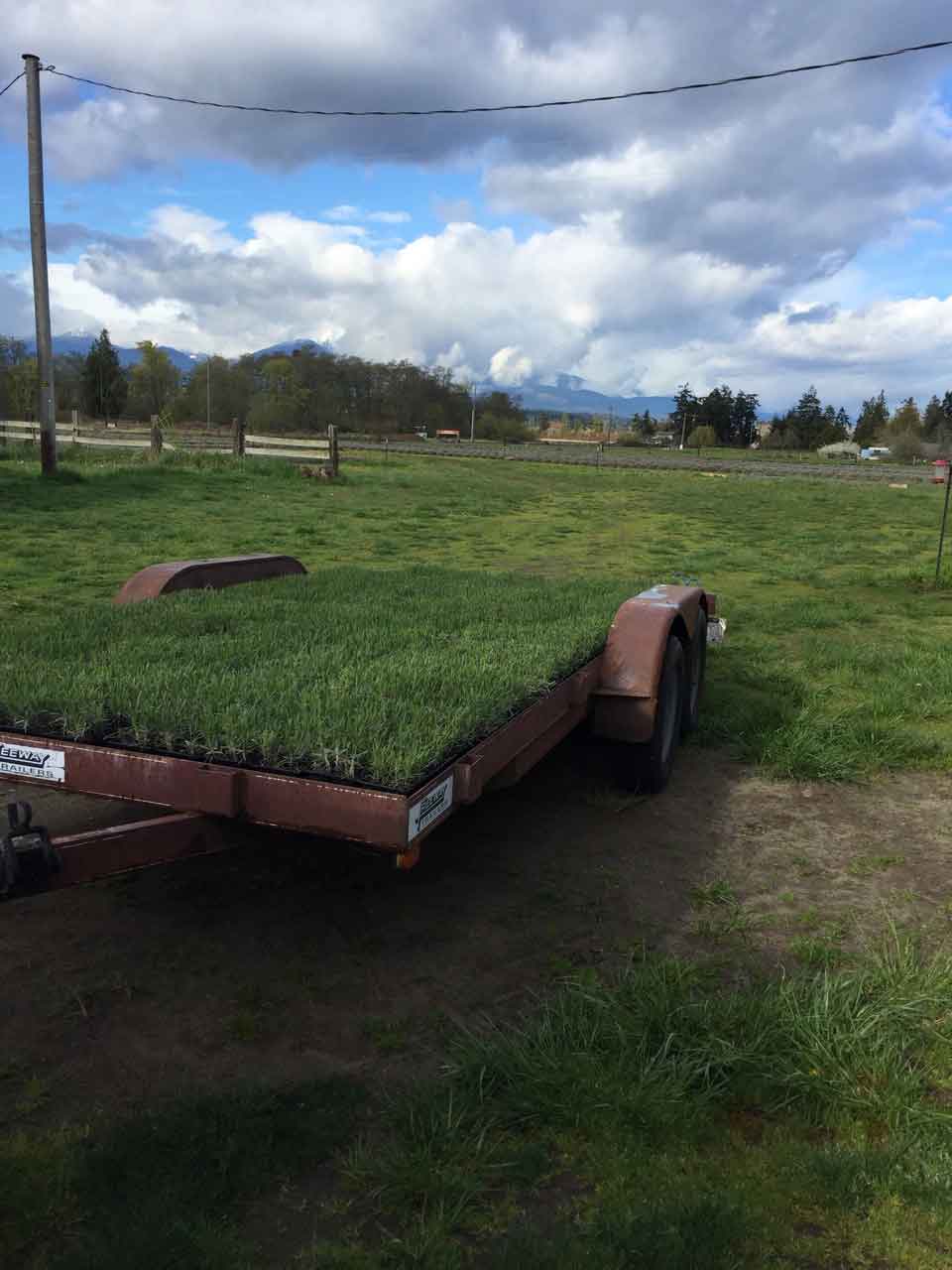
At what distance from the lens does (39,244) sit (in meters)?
17.0

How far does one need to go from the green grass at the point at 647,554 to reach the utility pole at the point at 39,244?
58.6 inches

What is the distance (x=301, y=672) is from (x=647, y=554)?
11.7 meters

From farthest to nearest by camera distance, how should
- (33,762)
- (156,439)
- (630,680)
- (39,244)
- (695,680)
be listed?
(156,439)
(39,244)
(695,680)
(630,680)
(33,762)

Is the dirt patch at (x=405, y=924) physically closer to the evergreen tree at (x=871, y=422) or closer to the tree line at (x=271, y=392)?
the tree line at (x=271, y=392)

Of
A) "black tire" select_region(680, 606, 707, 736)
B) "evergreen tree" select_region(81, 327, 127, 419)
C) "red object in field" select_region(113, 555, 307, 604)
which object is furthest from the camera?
"evergreen tree" select_region(81, 327, 127, 419)

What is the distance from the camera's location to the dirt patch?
9.43 ft

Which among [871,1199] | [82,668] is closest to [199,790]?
[82,668]

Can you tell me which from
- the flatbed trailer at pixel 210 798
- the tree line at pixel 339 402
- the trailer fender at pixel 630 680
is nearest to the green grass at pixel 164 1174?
the flatbed trailer at pixel 210 798

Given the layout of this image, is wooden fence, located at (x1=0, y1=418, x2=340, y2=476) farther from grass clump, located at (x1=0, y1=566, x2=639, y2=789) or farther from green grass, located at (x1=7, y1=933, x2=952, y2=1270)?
green grass, located at (x1=7, y1=933, x2=952, y2=1270)

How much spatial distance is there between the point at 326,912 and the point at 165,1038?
893 mm

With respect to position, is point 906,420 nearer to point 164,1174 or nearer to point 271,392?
point 271,392

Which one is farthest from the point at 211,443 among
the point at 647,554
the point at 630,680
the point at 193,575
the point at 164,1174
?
the point at 164,1174

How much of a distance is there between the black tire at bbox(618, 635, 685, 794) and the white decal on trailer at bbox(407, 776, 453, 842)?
204 centimetres

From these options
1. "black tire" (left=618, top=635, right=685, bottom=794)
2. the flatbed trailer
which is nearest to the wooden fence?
"black tire" (left=618, top=635, right=685, bottom=794)
